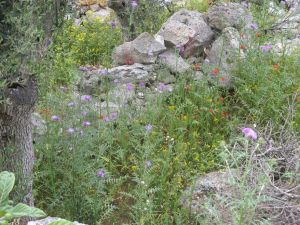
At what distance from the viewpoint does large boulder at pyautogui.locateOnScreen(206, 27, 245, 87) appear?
234 inches

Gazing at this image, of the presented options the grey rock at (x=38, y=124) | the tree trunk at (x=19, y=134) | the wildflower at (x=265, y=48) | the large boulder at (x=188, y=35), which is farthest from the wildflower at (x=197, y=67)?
the tree trunk at (x=19, y=134)

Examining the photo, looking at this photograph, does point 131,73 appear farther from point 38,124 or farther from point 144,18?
point 144,18

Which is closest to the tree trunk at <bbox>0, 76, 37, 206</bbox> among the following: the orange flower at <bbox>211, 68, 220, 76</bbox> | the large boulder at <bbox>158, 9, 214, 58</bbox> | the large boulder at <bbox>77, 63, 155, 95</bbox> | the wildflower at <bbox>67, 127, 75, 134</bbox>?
the wildflower at <bbox>67, 127, 75, 134</bbox>

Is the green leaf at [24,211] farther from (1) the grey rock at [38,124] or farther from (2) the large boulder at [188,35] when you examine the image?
(2) the large boulder at [188,35]

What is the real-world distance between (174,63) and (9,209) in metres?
3.77

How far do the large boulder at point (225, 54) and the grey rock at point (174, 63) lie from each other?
→ 12.8 inches

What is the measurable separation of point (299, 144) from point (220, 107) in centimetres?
118

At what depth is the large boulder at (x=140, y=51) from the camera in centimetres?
643

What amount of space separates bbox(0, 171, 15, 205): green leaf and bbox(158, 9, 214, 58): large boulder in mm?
3995

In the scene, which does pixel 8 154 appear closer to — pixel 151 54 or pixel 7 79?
pixel 7 79

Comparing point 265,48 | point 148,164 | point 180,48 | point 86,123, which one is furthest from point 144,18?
point 148,164

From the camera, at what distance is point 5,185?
9.25ft

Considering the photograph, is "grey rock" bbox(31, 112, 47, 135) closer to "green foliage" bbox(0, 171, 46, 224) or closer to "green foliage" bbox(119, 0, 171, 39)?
"green foliage" bbox(0, 171, 46, 224)

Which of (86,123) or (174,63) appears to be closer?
(86,123)
